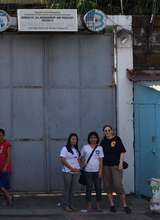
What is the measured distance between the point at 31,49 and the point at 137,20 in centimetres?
265

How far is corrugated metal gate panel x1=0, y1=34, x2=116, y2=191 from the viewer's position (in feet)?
43.9

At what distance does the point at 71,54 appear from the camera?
13.5 meters

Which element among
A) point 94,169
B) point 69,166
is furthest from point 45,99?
point 94,169

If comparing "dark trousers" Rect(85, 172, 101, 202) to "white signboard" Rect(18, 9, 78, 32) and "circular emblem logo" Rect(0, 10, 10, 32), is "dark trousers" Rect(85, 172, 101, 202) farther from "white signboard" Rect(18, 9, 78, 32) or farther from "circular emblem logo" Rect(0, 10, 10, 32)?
"circular emblem logo" Rect(0, 10, 10, 32)

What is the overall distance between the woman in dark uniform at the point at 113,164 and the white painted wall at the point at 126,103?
1824 millimetres

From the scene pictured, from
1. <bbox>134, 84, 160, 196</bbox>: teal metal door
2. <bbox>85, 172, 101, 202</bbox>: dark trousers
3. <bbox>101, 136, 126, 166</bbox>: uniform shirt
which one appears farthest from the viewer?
<bbox>134, 84, 160, 196</bbox>: teal metal door

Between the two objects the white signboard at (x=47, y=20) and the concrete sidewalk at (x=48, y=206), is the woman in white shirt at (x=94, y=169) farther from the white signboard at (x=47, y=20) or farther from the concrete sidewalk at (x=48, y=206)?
the white signboard at (x=47, y=20)

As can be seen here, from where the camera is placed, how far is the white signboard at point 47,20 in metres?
13.0

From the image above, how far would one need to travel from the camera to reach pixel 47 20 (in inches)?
513

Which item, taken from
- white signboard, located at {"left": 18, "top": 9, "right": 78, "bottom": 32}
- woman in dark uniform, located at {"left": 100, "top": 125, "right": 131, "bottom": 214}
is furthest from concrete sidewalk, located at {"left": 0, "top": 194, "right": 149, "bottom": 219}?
white signboard, located at {"left": 18, "top": 9, "right": 78, "bottom": 32}

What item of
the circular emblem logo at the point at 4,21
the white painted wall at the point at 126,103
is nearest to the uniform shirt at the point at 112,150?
the white painted wall at the point at 126,103

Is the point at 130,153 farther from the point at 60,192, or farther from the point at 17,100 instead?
the point at 17,100

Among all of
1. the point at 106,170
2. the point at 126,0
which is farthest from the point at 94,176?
the point at 126,0

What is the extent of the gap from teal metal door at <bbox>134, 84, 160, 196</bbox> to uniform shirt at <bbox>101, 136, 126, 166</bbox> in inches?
57.2
